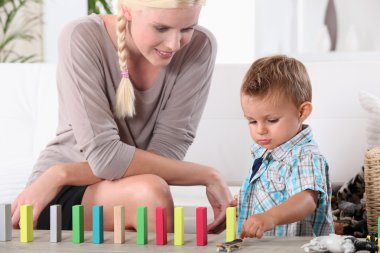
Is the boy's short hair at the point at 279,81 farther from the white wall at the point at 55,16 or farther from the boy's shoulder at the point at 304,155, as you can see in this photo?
the white wall at the point at 55,16

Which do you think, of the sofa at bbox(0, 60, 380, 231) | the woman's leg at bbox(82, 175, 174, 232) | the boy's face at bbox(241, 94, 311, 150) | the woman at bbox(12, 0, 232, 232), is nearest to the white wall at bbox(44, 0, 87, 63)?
the sofa at bbox(0, 60, 380, 231)

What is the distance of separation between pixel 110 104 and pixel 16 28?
7.00 feet

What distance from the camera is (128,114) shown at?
212 centimetres

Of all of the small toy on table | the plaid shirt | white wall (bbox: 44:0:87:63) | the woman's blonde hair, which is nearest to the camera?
the small toy on table

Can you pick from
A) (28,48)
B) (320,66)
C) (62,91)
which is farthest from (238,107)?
(28,48)

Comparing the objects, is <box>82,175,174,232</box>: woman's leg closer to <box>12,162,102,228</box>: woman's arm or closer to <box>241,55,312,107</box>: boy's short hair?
<box>12,162,102,228</box>: woman's arm

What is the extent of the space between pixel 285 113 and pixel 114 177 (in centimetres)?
50

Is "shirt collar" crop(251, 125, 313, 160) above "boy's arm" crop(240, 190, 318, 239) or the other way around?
above

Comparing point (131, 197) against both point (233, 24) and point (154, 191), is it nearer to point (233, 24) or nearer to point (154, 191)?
point (154, 191)

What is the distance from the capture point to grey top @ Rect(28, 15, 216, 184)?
2.06 m

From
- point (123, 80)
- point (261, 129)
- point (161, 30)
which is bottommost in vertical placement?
point (261, 129)

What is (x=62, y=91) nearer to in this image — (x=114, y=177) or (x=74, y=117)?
(x=74, y=117)

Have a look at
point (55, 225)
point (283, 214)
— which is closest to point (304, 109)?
point (283, 214)

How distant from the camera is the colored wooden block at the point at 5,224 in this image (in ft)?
5.60
